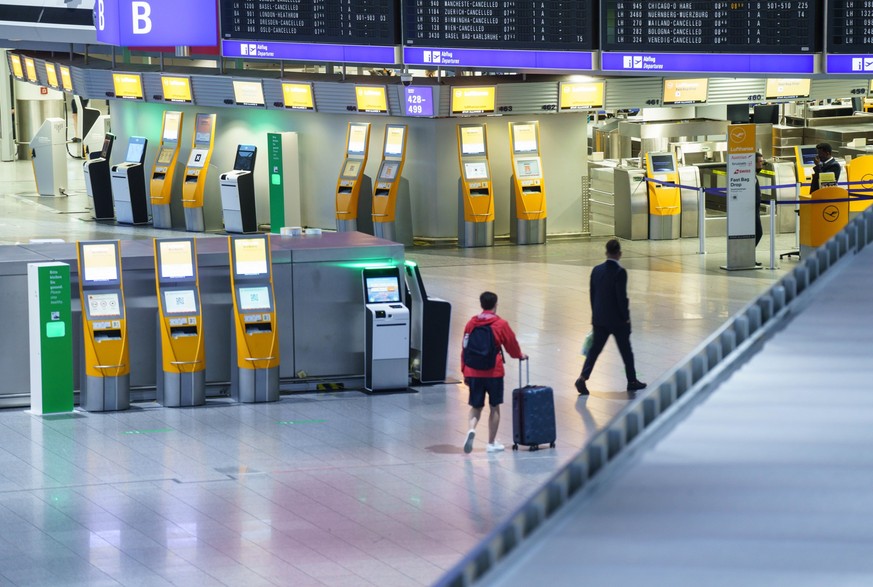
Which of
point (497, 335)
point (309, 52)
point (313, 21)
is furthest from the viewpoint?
point (309, 52)

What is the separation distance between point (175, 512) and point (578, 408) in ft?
11.9

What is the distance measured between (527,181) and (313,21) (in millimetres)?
4173

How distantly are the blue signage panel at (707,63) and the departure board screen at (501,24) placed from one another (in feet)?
1.50

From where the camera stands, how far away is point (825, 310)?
3.42 m

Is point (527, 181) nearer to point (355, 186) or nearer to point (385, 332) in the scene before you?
point (355, 186)

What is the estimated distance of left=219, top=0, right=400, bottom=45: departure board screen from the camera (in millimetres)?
15953

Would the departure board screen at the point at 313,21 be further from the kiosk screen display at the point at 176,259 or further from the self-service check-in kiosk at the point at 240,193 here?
the kiosk screen display at the point at 176,259

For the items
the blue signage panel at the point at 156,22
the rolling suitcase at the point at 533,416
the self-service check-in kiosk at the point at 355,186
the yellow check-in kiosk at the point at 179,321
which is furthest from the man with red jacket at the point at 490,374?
the self-service check-in kiosk at the point at 355,186

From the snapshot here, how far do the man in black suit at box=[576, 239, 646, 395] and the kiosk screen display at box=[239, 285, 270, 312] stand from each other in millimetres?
2534

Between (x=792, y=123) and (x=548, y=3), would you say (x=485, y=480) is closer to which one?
(x=548, y=3)

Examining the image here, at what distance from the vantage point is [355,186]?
1973 cm

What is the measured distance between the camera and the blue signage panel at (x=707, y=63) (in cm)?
1403

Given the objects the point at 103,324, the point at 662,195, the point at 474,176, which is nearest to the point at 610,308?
the point at 103,324

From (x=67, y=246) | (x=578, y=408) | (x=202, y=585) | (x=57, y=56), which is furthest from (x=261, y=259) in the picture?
(x=57, y=56)
